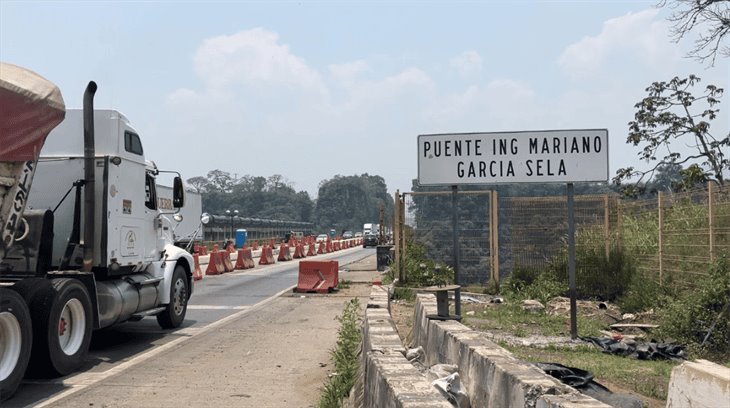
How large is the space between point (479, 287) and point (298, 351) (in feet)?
23.2

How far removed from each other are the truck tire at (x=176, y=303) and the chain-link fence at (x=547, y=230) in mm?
5605

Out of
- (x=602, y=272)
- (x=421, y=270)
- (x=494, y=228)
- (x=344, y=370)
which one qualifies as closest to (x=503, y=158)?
(x=344, y=370)

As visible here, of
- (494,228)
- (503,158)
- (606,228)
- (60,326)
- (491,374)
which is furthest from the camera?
(494,228)

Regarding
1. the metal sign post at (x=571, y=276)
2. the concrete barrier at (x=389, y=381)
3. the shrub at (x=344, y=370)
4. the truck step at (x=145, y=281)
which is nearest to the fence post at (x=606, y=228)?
the metal sign post at (x=571, y=276)

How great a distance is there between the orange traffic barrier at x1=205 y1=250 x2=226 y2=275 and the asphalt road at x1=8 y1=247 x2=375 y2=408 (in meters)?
7.94

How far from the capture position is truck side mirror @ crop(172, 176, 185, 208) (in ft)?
39.0

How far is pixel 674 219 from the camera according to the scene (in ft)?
40.3

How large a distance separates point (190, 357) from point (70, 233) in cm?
241

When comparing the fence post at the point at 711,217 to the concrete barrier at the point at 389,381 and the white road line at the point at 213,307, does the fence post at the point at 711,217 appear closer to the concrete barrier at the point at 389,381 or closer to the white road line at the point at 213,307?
the concrete barrier at the point at 389,381

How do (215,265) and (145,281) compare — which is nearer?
(145,281)

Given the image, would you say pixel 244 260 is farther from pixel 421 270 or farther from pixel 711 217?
pixel 711 217

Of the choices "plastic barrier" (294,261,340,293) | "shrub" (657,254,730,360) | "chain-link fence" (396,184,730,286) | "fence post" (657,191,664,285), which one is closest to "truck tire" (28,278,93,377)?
"shrub" (657,254,730,360)

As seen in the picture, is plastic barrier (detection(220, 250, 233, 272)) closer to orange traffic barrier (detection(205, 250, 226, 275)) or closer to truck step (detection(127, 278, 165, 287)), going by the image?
orange traffic barrier (detection(205, 250, 226, 275))

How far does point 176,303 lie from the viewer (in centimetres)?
1193
